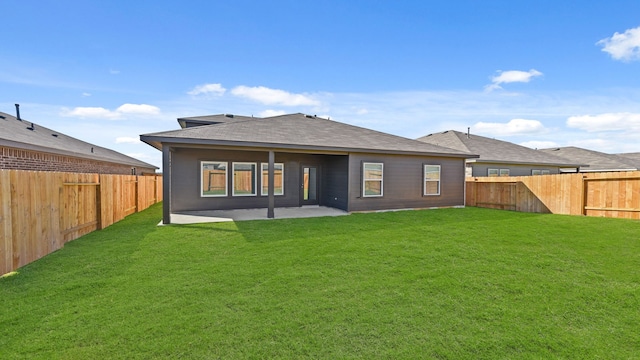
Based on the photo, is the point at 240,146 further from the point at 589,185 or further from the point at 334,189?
the point at 589,185

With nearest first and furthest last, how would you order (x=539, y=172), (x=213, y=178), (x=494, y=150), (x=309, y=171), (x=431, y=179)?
(x=213, y=178) < (x=431, y=179) < (x=309, y=171) < (x=539, y=172) < (x=494, y=150)

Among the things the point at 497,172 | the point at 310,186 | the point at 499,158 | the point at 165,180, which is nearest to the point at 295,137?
the point at 310,186

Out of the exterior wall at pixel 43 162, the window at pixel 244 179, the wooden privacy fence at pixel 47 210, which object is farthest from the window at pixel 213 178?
the exterior wall at pixel 43 162

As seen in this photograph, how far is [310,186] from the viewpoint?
1238 cm

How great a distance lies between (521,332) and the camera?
8.93 ft

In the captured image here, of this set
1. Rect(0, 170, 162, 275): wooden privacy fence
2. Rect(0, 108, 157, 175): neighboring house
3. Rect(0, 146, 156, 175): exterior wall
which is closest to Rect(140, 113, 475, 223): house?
Rect(0, 170, 162, 275): wooden privacy fence

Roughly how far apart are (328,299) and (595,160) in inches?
1190

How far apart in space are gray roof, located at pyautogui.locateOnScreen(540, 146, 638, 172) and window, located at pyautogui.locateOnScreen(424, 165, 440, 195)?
17.8 m

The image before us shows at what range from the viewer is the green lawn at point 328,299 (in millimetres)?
2488

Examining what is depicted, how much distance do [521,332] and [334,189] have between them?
353 inches

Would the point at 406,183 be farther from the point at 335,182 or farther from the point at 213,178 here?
the point at 213,178

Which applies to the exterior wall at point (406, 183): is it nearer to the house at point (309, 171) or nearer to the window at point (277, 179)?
the house at point (309, 171)

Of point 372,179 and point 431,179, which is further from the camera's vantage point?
point 431,179

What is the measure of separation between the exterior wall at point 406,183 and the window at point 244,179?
3.97 m
